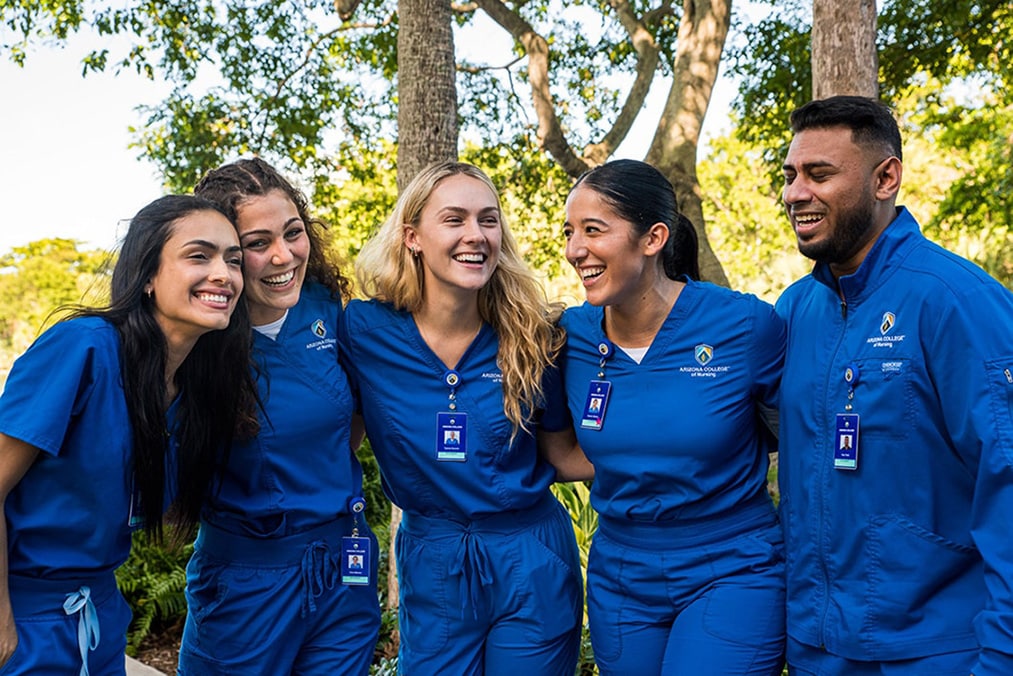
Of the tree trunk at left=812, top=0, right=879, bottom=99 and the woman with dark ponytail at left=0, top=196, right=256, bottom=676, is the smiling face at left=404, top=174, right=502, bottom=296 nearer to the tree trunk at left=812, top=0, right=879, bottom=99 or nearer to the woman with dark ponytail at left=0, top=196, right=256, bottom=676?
the woman with dark ponytail at left=0, top=196, right=256, bottom=676

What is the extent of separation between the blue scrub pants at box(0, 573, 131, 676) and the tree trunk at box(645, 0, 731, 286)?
6.32 m

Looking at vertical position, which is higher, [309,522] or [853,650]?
[309,522]

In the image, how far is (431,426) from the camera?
314 cm

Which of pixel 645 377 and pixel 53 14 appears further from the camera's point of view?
pixel 53 14

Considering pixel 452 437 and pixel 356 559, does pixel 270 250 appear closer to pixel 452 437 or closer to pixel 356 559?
pixel 452 437

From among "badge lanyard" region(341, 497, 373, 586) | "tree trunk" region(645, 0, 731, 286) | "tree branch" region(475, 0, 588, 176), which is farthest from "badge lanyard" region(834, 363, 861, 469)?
"tree branch" region(475, 0, 588, 176)

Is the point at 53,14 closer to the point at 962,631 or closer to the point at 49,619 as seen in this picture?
the point at 49,619

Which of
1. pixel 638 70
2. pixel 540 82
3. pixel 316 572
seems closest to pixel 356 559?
pixel 316 572

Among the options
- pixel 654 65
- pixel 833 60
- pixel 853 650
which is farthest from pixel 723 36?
pixel 853 650

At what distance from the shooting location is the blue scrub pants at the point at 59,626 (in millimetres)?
2455

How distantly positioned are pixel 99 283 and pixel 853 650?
7.18ft

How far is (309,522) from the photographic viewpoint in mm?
3020

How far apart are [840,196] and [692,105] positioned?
617cm

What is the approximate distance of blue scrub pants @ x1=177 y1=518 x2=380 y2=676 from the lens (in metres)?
2.96
